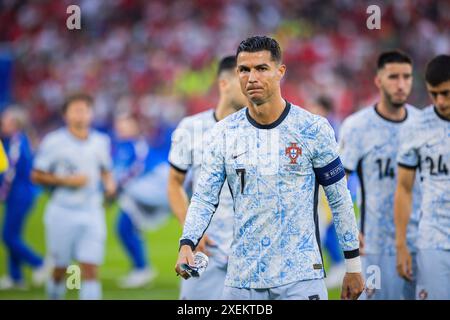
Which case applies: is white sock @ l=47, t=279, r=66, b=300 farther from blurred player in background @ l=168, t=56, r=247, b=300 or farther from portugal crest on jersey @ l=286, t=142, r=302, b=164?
portugal crest on jersey @ l=286, t=142, r=302, b=164

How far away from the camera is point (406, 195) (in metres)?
7.02

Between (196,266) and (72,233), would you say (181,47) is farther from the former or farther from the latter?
(196,266)

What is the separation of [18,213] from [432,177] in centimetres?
730

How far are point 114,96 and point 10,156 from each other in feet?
27.8

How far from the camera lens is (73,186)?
10.1 metres

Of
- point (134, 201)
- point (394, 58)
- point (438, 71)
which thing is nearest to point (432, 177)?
point (438, 71)

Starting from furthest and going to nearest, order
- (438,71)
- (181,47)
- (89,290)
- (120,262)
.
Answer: (181,47)
(120,262)
(89,290)
(438,71)

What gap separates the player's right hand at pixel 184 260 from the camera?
487cm

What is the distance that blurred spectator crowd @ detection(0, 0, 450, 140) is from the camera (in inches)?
790

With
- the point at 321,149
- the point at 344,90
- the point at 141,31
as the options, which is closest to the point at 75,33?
the point at 141,31

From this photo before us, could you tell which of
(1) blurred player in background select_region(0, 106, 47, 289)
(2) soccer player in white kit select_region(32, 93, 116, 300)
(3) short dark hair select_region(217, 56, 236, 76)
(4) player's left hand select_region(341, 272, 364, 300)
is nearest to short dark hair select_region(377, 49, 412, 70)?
(3) short dark hair select_region(217, 56, 236, 76)

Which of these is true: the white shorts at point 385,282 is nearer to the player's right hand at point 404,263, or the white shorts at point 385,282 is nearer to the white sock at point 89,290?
the player's right hand at point 404,263

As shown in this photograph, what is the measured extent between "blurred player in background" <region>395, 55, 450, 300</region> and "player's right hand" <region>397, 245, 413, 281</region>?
297mm
